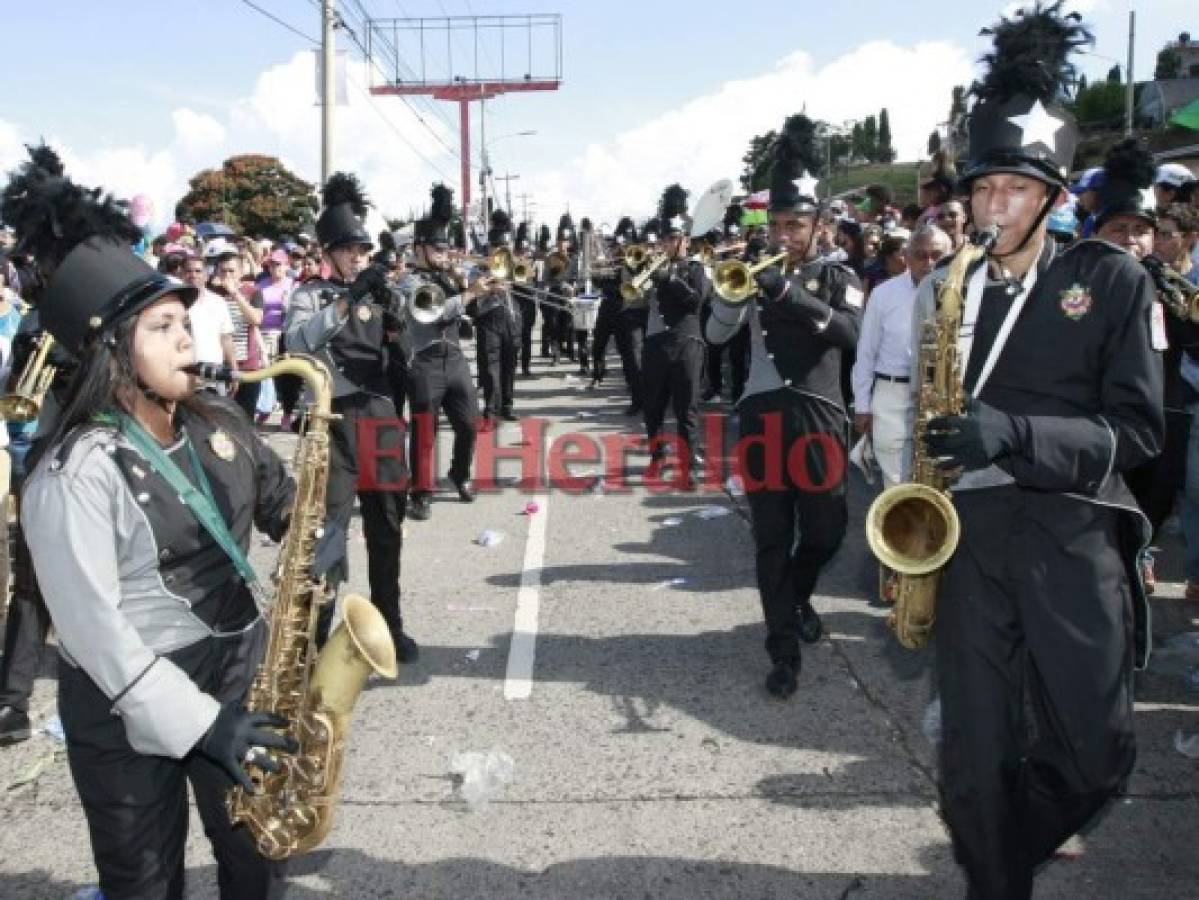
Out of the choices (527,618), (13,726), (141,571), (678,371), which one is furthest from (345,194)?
(678,371)

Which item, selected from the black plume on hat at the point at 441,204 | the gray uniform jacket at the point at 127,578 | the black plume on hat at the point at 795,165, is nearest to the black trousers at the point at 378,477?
the black plume on hat at the point at 795,165

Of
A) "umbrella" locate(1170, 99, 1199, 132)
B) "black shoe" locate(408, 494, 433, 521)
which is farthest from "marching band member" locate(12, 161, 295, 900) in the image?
"umbrella" locate(1170, 99, 1199, 132)

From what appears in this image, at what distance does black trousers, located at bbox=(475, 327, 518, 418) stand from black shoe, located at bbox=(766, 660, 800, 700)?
783cm

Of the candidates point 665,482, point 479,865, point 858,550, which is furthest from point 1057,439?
point 665,482

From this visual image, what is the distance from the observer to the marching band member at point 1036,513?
2.77m

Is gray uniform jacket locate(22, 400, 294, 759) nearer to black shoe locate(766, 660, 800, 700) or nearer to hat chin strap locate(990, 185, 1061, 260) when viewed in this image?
hat chin strap locate(990, 185, 1061, 260)

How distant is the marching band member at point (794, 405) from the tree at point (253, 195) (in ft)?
185

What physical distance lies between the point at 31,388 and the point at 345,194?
6.49ft

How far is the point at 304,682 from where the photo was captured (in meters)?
2.91

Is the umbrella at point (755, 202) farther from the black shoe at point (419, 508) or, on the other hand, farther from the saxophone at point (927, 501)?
the saxophone at point (927, 501)

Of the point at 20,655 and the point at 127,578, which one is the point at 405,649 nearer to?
the point at 20,655

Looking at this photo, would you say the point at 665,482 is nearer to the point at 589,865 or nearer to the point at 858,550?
the point at 858,550

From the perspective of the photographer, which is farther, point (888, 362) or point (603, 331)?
point (603, 331)

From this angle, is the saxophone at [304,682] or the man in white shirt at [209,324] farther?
the man in white shirt at [209,324]
